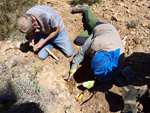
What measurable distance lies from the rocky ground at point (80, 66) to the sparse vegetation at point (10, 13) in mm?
254

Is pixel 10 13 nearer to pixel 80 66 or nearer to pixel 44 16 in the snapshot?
pixel 44 16

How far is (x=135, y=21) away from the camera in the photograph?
346 centimetres

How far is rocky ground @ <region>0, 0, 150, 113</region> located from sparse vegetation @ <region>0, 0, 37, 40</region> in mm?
254

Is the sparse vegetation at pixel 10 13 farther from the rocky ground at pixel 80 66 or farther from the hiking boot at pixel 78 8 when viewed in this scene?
the hiking boot at pixel 78 8

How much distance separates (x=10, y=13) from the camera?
3264 millimetres

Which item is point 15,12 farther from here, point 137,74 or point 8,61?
point 137,74

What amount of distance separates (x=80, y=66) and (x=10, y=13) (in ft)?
7.76

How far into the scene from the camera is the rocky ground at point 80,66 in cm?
233

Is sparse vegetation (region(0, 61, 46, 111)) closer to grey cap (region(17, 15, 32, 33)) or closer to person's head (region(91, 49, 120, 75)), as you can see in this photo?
grey cap (region(17, 15, 32, 33))

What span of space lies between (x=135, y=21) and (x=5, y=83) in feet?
11.7

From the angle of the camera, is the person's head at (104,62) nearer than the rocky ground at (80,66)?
Yes

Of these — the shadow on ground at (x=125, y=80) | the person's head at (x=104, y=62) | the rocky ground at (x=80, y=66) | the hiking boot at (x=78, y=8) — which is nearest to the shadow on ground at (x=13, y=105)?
the rocky ground at (x=80, y=66)

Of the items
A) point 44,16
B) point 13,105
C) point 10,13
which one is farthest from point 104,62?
point 10,13

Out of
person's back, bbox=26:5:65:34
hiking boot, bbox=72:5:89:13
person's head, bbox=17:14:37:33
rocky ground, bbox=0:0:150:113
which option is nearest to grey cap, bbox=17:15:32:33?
person's head, bbox=17:14:37:33
